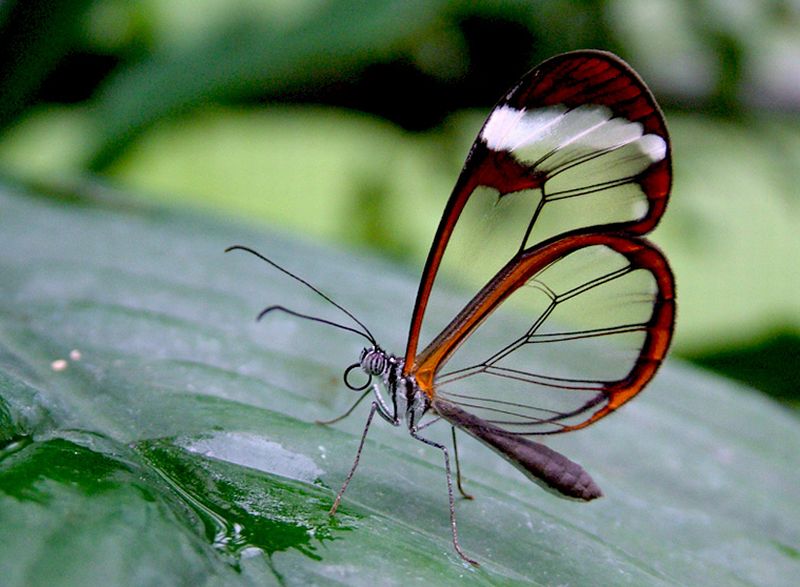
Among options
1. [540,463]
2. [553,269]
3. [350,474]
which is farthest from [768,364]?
[350,474]

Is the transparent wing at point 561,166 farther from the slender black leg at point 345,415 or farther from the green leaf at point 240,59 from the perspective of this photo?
the green leaf at point 240,59

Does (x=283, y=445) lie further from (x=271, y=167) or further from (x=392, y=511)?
(x=271, y=167)

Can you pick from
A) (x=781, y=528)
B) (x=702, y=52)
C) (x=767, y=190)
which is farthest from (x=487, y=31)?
(x=781, y=528)

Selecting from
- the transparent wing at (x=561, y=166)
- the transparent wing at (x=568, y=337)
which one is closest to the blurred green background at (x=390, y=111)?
the transparent wing at (x=568, y=337)

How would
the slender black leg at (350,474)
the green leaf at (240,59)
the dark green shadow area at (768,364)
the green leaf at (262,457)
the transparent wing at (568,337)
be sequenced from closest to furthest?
the green leaf at (262,457) < the slender black leg at (350,474) < the transparent wing at (568,337) < the green leaf at (240,59) < the dark green shadow area at (768,364)

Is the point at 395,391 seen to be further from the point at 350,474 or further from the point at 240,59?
the point at 240,59

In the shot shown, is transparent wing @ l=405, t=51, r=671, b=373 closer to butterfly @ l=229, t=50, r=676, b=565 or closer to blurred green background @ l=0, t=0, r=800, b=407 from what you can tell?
butterfly @ l=229, t=50, r=676, b=565

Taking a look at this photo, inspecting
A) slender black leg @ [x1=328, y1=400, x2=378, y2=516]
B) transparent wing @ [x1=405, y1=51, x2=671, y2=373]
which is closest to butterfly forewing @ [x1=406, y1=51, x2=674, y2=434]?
transparent wing @ [x1=405, y1=51, x2=671, y2=373]
